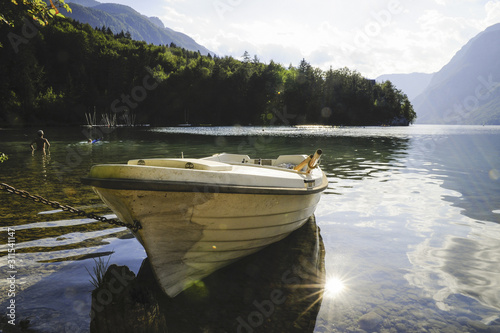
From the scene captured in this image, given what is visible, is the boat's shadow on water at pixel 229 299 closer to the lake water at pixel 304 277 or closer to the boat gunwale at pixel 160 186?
the lake water at pixel 304 277

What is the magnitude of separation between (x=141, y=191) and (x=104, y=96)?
133 m

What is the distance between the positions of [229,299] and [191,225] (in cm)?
143

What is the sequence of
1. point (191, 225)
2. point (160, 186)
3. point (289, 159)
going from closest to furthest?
point (160, 186) < point (191, 225) < point (289, 159)

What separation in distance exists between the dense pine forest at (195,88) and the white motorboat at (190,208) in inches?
4862

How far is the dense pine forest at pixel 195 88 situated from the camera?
12069 cm

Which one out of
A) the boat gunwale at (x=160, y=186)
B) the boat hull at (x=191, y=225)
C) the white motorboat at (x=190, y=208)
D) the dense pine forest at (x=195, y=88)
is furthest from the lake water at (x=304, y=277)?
the dense pine forest at (x=195, y=88)

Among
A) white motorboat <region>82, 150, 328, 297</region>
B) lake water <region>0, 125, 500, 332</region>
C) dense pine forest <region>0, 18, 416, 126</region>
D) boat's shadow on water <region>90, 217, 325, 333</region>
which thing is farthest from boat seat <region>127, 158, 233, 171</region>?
dense pine forest <region>0, 18, 416, 126</region>

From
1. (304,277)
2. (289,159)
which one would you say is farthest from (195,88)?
(304,277)

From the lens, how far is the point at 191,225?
4.61 meters

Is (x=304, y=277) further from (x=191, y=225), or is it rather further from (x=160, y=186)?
(x=160, y=186)

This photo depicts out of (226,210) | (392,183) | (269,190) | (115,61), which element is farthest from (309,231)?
(115,61)

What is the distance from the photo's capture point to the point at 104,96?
399 ft

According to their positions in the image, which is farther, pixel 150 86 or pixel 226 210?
pixel 150 86

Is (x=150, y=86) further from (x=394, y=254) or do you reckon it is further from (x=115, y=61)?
(x=394, y=254)
